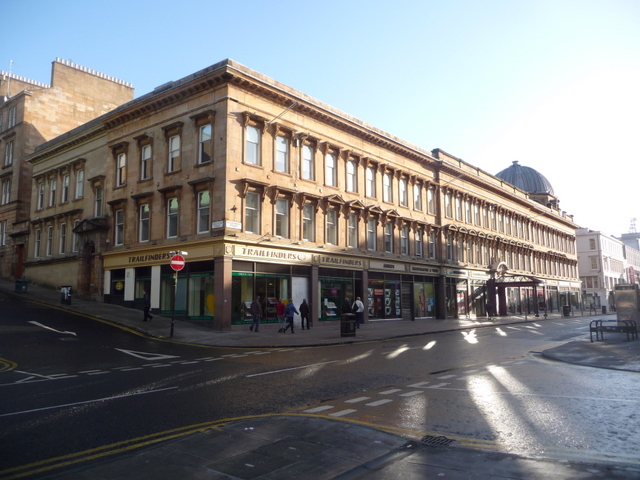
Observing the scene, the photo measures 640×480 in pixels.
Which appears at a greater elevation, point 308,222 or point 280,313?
point 308,222

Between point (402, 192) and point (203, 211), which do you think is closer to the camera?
point (203, 211)

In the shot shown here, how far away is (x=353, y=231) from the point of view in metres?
33.5

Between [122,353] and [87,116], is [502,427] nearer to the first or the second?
[122,353]

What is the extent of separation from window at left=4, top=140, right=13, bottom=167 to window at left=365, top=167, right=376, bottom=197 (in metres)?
33.4

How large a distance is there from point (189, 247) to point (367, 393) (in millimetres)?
19064

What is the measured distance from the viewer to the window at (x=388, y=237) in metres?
36.4

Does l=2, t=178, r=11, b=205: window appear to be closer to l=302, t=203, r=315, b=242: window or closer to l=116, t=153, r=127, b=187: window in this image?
l=116, t=153, r=127, b=187: window

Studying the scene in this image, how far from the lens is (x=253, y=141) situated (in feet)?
90.4

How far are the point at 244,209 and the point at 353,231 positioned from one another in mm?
9604

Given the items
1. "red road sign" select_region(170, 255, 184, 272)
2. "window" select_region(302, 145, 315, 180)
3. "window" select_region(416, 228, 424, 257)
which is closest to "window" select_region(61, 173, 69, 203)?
"window" select_region(302, 145, 315, 180)

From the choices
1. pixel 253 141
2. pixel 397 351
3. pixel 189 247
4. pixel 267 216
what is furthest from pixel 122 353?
pixel 253 141

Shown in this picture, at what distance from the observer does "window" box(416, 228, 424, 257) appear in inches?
1585

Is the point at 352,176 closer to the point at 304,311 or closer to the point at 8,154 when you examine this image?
the point at 304,311

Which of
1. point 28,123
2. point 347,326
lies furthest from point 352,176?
point 28,123
